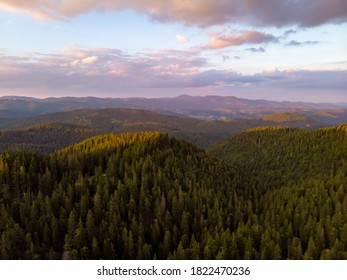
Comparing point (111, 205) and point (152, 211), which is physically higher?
point (111, 205)

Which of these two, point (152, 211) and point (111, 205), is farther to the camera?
point (152, 211)

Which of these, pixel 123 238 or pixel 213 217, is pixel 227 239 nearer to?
pixel 213 217

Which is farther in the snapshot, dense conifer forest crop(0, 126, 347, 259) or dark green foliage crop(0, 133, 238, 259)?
dark green foliage crop(0, 133, 238, 259)

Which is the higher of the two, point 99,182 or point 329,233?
point 99,182

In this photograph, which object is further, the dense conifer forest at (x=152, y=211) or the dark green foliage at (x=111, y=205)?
the dark green foliage at (x=111, y=205)

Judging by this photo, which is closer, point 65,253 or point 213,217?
point 65,253
